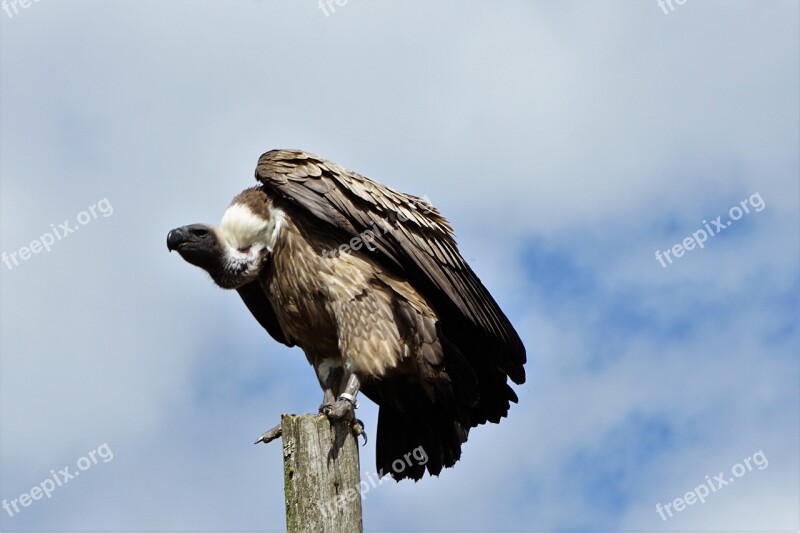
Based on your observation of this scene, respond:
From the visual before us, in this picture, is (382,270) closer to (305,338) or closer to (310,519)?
(305,338)

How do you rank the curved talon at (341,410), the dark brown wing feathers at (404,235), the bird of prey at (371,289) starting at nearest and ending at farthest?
the curved talon at (341,410), the bird of prey at (371,289), the dark brown wing feathers at (404,235)

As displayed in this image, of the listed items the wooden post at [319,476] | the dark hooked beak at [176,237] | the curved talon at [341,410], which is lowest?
the wooden post at [319,476]

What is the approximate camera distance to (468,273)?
6.78 metres

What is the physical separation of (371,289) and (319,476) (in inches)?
60.6

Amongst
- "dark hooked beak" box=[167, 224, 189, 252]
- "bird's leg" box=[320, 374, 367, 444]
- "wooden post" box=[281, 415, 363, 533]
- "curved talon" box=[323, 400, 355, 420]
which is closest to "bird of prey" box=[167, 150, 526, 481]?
"dark hooked beak" box=[167, 224, 189, 252]

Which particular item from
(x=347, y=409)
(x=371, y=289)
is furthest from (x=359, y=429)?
(x=371, y=289)

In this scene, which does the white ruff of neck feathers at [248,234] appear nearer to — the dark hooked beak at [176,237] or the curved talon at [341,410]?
the dark hooked beak at [176,237]

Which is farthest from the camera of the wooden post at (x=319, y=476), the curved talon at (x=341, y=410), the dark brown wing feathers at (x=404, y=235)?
the dark brown wing feathers at (x=404, y=235)

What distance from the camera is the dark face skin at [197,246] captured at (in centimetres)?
661

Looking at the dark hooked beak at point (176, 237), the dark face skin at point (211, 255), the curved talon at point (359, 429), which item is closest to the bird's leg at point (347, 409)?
the curved talon at point (359, 429)

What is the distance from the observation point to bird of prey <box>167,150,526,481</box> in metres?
6.44

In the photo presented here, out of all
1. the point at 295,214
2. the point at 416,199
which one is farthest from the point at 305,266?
the point at 416,199

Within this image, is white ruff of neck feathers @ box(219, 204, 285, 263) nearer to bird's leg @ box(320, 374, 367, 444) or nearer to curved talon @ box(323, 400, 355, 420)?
bird's leg @ box(320, 374, 367, 444)

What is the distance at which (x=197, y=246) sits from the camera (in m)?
6.62
